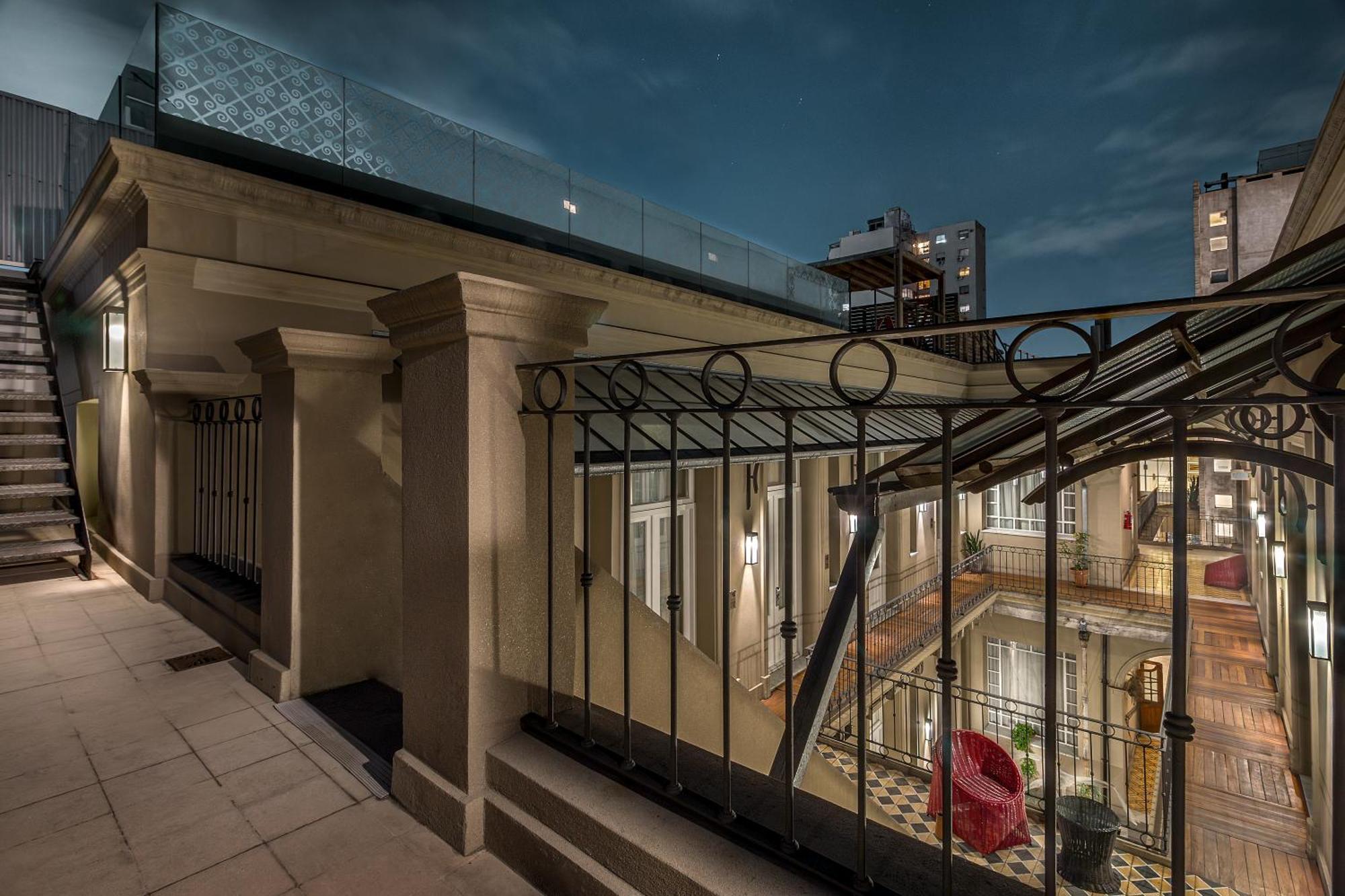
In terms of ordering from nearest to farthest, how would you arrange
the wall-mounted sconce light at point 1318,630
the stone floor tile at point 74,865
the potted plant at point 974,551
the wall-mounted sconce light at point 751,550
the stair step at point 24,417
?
the stone floor tile at point 74,865 → the wall-mounted sconce light at point 1318,630 → the stair step at point 24,417 → the wall-mounted sconce light at point 751,550 → the potted plant at point 974,551

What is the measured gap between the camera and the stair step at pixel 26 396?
5.51 metres

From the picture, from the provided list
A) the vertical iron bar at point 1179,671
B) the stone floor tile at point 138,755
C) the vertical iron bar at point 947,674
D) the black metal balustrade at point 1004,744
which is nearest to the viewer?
the vertical iron bar at point 1179,671

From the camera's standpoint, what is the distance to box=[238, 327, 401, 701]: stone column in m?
2.75

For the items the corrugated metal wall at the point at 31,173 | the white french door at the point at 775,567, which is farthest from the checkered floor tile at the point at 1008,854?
the corrugated metal wall at the point at 31,173

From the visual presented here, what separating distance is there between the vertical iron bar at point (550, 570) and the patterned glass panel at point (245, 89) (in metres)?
5.19

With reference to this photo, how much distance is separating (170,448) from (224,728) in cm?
307

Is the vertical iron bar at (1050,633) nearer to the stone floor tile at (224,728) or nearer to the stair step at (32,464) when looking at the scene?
the stone floor tile at (224,728)

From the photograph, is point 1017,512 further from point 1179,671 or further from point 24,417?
point 24,417

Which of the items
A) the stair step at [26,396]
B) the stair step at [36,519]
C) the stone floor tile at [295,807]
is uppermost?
the stair step at [26,396]

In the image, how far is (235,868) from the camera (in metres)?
1.70

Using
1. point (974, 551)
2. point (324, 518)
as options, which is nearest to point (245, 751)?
point (324, 518)

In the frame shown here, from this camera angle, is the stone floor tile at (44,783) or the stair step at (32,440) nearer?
the stone floor tile at (44,783)

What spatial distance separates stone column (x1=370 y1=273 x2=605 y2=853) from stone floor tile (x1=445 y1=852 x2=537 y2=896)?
2.6 inches

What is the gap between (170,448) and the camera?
15.2 ft
